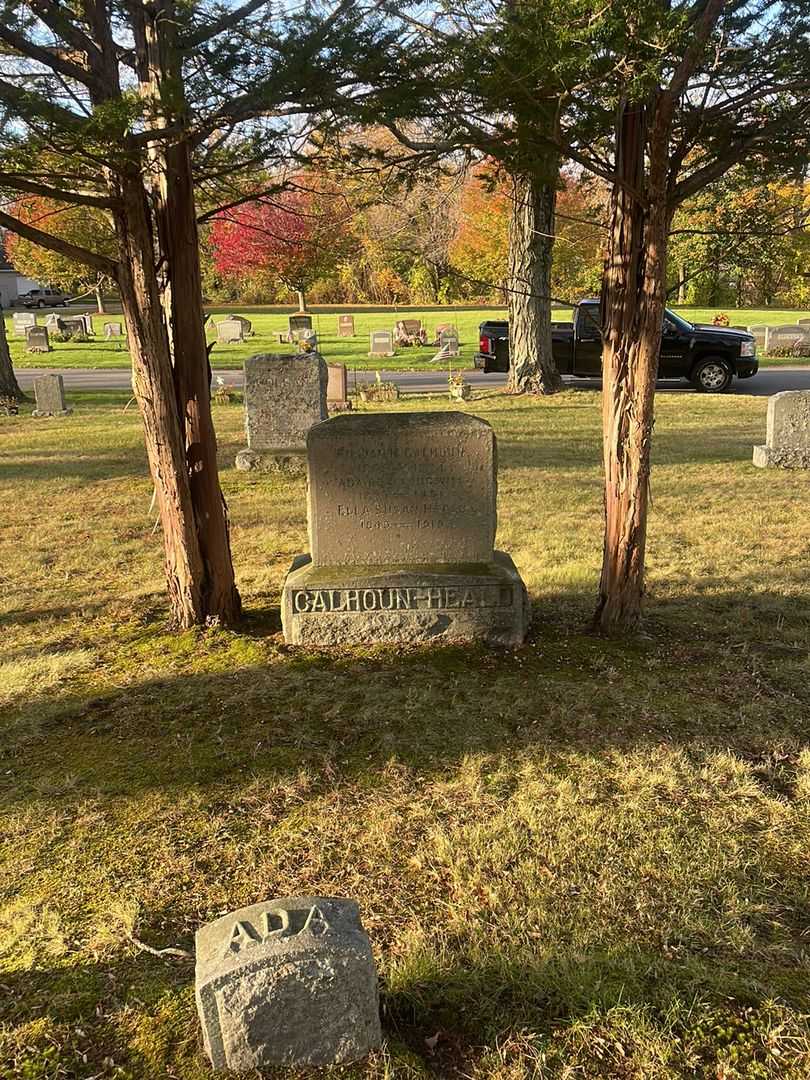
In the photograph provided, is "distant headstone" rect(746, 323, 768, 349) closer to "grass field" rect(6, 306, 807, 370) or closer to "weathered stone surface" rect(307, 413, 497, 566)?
"grass field" rect(6, 306, 807, 370)

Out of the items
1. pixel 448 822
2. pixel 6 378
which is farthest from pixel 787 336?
pixel 448 822

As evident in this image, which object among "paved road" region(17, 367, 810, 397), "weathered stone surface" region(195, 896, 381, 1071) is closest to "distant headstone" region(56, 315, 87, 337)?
"paved road" region(17, 367, 810, 397)

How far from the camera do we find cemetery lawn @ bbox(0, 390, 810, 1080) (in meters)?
2.53

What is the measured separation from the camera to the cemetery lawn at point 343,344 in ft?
88.6

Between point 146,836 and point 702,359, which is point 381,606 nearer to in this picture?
point 146,836

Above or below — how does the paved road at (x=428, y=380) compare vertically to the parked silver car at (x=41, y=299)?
below

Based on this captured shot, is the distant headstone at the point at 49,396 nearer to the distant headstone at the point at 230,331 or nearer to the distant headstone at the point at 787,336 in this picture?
the distant headstone at the point at 230,331

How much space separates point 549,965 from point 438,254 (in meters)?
17.2

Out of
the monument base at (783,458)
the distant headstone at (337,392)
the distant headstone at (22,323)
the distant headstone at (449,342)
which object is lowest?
the monument base at (783,458)

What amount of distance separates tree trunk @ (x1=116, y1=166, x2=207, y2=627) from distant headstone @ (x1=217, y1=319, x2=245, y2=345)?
95.7ft

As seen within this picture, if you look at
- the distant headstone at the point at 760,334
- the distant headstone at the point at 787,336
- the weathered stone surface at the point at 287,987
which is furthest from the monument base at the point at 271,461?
the distant headstone at the point at 760,334

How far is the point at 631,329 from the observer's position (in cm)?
471

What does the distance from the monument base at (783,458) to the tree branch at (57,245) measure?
8.30m

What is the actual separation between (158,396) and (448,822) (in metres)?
2.99
